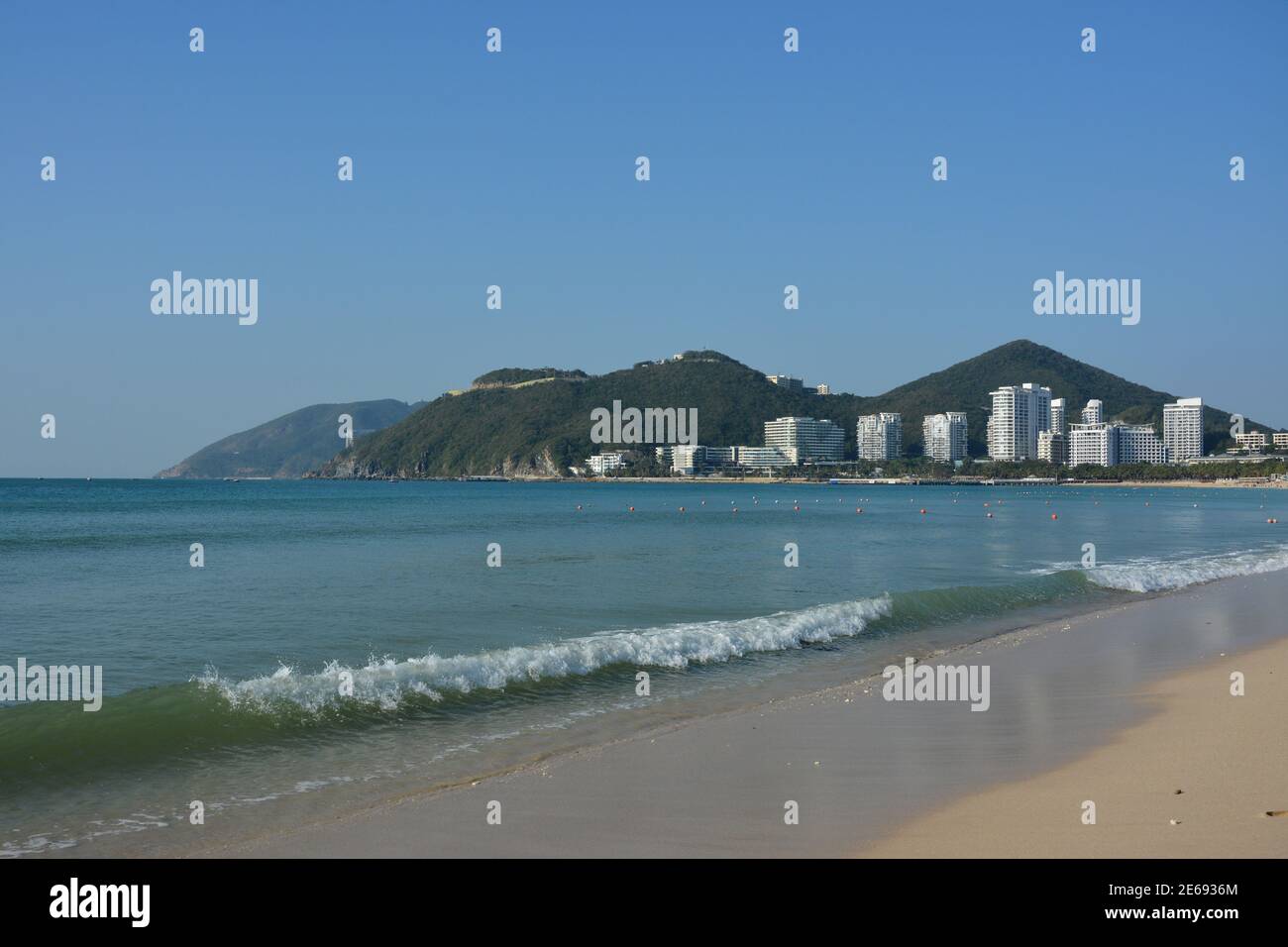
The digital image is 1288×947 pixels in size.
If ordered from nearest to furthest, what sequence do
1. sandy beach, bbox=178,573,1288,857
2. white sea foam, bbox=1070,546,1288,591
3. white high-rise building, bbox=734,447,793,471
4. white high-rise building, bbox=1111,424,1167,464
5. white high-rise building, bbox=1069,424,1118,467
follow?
sandy beach, bbox=178,573,1288,857, white sea foam, bbox=1070,546,1288,591, white high-rise building, bbox=1069,424,1118,467, white high-rise building, bbox=734,447,793,471, white high-rise building, bbox=1111,424,1167,464

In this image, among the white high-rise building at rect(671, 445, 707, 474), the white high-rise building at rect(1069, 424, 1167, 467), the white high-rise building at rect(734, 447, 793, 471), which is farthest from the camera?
the white high-rise building at rect(671, 445, 707, 474)

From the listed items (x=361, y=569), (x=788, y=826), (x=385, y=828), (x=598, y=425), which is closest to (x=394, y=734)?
(x=385, y=828)

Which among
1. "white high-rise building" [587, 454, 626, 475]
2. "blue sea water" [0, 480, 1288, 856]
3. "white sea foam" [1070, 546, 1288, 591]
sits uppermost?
"white high-rise building" [587, 454, 626, 475]

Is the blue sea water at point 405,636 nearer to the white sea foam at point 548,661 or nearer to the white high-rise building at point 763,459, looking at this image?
the white sea foam at point 548,661

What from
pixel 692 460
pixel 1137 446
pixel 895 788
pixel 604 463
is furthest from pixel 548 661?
pixel 1137 446

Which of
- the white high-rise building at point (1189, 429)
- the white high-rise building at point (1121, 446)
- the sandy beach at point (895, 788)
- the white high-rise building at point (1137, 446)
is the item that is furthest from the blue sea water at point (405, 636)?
the white high-rise building at point (1189, 429)

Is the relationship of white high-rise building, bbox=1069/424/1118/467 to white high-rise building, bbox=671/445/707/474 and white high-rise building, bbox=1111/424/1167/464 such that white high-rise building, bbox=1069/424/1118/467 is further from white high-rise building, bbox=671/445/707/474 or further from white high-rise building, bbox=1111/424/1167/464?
white high-rise building, bbox=671/445/707/474

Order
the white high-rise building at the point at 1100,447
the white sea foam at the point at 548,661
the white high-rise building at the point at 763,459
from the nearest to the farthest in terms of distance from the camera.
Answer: the white sea foam at the point at 548,661 → the white high-rise building at the point at 1100,447 → the white high-rise building at the point at 763,459

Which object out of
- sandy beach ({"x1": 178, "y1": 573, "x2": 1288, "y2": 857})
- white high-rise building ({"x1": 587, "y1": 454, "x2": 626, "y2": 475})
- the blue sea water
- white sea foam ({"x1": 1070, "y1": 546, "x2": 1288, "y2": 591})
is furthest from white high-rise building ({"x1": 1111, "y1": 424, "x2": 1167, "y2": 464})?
sandy beach ({"x1": 178, "y1": 573, "x2": 1288, "y2": 857})
